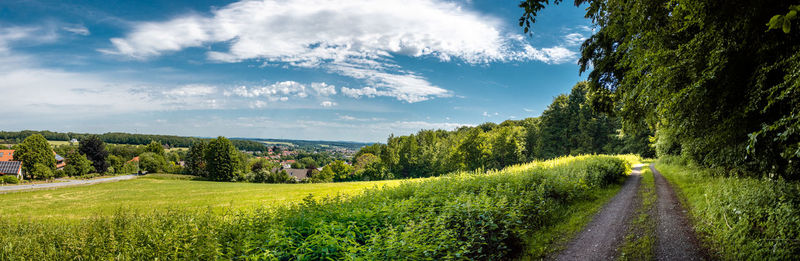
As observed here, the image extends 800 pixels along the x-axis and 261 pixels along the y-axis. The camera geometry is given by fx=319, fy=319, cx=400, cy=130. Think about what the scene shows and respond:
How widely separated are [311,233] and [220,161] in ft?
209

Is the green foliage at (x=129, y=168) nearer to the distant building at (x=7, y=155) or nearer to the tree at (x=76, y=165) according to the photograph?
the tree at (x=76, y=165)

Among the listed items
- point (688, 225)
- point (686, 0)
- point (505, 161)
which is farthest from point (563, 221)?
point (505, 161)

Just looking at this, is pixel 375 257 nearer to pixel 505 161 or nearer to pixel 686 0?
pixel 686 0

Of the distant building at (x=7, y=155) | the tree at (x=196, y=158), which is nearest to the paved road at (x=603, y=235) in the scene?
the distant building at (x=7, y=155)

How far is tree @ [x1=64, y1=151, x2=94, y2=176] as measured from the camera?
2308 inches

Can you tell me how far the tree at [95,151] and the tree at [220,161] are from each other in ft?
93.9

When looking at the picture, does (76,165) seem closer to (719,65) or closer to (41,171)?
(41,171)

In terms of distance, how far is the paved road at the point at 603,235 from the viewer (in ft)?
23.4

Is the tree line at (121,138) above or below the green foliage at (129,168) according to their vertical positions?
above

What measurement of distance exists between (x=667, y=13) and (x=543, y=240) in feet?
19.9

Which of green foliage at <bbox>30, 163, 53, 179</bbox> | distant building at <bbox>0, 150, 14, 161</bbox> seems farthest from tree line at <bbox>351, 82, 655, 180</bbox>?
distant building at <bbox>0, 150, 14, 161</bbox>

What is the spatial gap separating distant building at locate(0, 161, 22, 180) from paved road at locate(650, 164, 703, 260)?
7238 centimetres

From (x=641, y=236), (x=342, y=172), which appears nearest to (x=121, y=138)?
(x=342, y=172)

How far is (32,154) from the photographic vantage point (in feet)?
166
